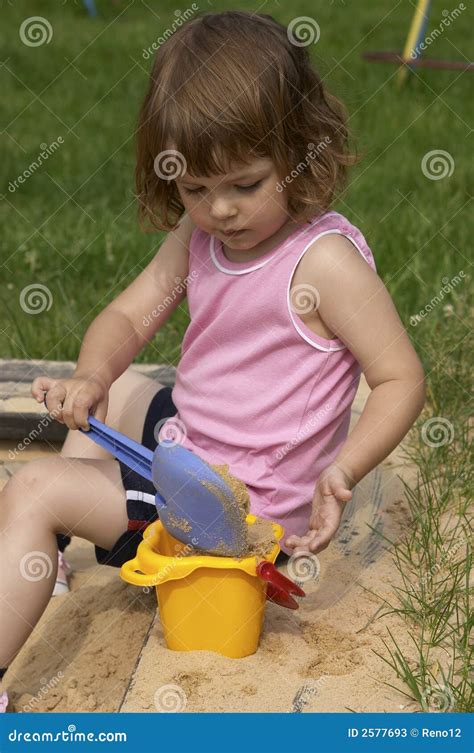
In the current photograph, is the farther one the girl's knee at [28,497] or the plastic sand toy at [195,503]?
the girl's knee at [28,497]

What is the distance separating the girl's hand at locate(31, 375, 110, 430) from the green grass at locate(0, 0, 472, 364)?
0.76 meters

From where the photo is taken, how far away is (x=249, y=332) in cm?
215

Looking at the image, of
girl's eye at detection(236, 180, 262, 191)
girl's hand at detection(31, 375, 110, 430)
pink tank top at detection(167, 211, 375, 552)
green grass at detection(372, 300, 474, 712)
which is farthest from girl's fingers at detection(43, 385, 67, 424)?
green grass at detection(372, 300, 474, 712)

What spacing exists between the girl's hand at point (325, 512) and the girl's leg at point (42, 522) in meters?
0.41

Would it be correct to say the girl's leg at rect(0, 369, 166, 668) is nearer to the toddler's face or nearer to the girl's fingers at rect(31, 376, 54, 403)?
the girl's fingers at rect(31, 376, 54, 403)

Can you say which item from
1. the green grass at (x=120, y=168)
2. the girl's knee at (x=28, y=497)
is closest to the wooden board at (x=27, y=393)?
the green grass at (x=120, y=168)

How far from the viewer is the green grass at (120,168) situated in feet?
11.8

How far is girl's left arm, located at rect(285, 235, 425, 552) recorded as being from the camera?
6.40 feet

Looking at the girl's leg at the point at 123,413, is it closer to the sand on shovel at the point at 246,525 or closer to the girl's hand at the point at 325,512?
the sand on shovel at the point at 246,525

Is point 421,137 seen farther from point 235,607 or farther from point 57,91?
point 235,607

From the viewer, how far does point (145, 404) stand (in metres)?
2.41

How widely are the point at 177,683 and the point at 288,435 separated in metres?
0.53

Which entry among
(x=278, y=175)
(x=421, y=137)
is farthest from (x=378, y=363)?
(x=421, y=137)

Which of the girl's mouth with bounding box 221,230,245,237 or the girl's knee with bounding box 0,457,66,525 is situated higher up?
the girl's mouth with bounding box 221,230,245,237
